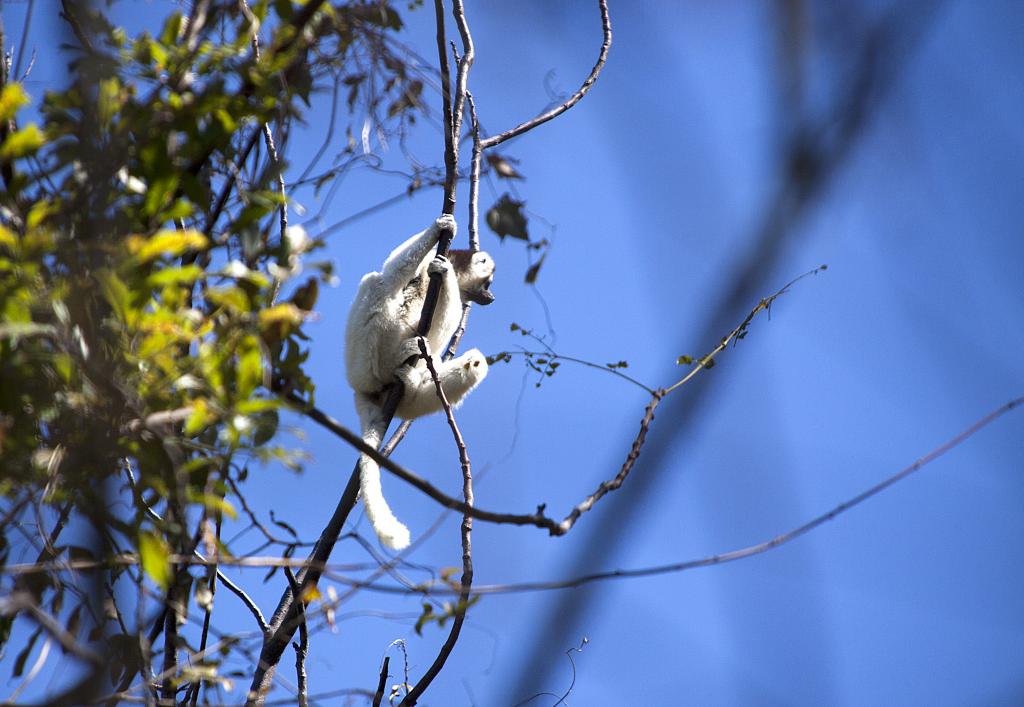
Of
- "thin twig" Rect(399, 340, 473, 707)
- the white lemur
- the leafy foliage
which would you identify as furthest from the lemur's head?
the leafy foliage

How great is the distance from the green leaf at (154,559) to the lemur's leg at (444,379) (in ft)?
10.3

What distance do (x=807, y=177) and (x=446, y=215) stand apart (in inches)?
153

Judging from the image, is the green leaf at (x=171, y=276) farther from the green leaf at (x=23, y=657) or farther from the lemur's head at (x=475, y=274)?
the lemur's head at (x=475, y=274)

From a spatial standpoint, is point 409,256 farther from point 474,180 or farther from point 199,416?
point 199,416

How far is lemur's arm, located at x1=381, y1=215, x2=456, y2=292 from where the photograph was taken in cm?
482

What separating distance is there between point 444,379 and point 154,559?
10.8 feet

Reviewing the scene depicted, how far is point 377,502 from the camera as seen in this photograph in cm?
420

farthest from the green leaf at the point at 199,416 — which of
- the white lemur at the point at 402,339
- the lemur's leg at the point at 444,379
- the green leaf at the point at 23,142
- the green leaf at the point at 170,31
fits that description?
the lemur's leg at the point at 444,379

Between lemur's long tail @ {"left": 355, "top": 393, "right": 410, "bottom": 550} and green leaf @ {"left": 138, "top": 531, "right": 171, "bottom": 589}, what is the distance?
1.85 metres

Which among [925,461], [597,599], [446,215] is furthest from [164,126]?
[446,215]

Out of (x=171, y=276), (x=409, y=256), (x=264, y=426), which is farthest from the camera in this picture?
(x=409, y=256)

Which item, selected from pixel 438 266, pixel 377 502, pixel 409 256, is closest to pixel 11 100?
pixel 377 502

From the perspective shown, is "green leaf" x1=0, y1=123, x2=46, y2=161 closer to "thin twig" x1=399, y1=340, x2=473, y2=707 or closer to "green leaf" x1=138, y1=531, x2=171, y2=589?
"green leaf" x1=138, y1=531, x2=171, y2=589

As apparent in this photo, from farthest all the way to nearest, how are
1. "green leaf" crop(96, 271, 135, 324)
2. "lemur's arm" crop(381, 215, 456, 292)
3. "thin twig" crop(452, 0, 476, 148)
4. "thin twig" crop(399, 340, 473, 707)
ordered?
"lemur's arm" crop(381, 215, 456, 292) → "thin twig" crop(452, 0, 476, 148) → "thin twig" crop(399, 340, 473, 707) → "green leaf" crop(96, 271, 135, 324)
